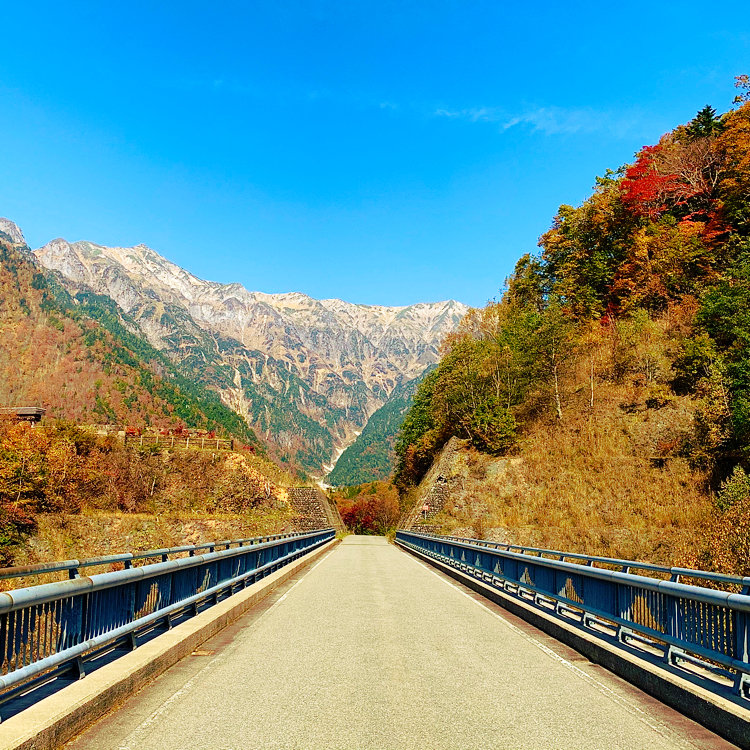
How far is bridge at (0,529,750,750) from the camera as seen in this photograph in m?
4.62

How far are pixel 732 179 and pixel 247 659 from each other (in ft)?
160

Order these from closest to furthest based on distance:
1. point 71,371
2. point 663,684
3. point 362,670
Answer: point 663,684
point 362,670
point 71,371

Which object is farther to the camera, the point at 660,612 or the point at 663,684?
the point at 660,612

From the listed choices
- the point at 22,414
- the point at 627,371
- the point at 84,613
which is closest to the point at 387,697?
the point at 84,613

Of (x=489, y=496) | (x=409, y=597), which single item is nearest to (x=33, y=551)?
(x=489, y=496)

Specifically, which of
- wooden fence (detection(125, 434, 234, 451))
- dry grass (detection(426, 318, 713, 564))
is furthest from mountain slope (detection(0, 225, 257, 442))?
dry grass (detection(426, 318, 713, 564))

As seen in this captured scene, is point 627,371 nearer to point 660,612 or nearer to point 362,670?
point 660,612

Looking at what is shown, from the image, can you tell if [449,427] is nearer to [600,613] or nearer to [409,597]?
[409,597]

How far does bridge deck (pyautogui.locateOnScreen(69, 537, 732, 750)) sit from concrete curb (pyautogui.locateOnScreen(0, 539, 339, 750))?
13cm

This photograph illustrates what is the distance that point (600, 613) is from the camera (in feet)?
26.7

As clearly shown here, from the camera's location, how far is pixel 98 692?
494 cm

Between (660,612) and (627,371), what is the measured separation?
3978 centimetres

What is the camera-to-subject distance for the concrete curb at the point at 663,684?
4.75 meters

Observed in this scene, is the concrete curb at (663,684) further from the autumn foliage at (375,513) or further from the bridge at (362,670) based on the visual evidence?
the autumn foliage at (375,513)
